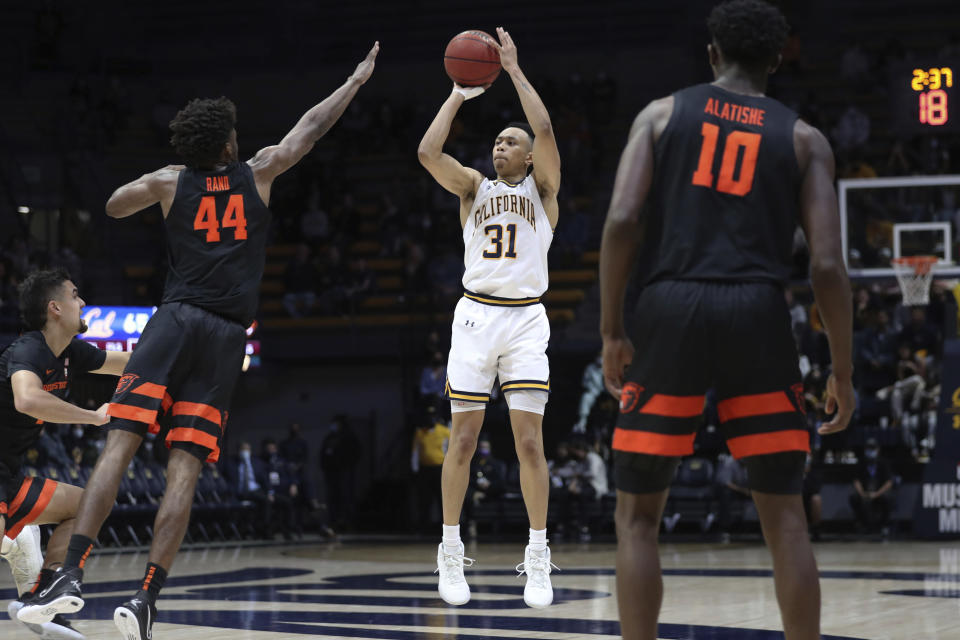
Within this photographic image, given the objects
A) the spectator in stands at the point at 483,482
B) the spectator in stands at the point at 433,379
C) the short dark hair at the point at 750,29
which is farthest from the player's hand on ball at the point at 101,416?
the spectator in stands at the point at 433,379

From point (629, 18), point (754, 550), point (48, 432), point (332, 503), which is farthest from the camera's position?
point (629, 18)

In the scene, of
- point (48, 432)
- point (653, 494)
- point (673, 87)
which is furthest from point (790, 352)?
point (673, 87)

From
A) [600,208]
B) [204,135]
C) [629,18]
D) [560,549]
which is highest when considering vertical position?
[629,18]

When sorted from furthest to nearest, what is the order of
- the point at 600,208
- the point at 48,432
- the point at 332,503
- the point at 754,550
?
the point at 600,208, the point at 332,503, the point at 48,432, the point at 754,550

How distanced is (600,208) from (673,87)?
10.0 ft

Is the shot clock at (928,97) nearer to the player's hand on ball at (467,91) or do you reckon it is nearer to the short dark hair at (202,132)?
the player's hand on ball at (467,91)

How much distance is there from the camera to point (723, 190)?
13.0 ft

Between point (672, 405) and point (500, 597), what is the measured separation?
16.0 ft

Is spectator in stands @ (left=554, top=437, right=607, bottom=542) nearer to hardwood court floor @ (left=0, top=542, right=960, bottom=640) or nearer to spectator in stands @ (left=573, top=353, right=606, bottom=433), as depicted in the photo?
spectator in stands @ (left=573, top=353, right=606, bottom=433)

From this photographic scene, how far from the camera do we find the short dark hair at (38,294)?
6.34 meters

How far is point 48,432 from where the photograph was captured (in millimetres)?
15820

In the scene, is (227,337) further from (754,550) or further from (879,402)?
(879,402)

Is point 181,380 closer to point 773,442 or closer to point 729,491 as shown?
point 773,442

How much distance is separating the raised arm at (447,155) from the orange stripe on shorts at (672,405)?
2.96m
